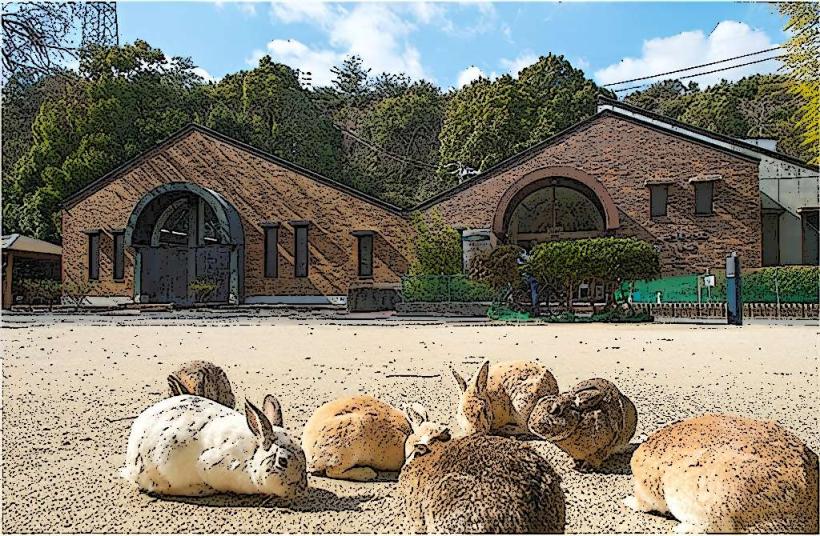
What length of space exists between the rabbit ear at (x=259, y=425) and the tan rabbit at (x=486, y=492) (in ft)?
2.97

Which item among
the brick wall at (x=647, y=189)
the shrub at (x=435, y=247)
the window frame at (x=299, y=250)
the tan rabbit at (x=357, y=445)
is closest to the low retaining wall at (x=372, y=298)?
the shrub at (x=435, y=247)

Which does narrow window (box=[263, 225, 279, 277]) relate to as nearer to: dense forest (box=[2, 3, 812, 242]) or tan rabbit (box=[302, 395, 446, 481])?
dense forest (box=[2, 3, 812, 242])

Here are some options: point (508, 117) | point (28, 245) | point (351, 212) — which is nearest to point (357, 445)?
point (351, 212)

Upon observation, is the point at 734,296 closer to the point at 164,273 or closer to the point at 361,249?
the point at 361,249

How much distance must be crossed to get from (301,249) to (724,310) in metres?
17.5

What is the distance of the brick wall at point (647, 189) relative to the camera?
87.7 feet

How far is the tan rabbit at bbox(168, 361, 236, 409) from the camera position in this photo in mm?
4389

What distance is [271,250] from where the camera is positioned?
32250 millimetres

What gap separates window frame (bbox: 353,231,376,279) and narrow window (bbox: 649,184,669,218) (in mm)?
11308

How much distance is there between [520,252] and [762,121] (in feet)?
89.4

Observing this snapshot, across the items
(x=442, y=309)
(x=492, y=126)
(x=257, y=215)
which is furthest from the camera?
(x=492, y=126)

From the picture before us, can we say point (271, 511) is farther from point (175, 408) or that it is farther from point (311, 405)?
point (311, 405)

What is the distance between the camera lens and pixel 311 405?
247 inches

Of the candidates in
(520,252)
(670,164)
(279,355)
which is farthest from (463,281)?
(279,355)
